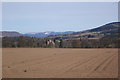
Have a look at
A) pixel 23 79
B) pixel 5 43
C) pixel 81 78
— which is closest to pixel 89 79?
pixel 81 78

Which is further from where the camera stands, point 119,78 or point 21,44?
point 21,44

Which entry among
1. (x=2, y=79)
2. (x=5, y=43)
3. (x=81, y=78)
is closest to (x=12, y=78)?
(x=2, y=79)

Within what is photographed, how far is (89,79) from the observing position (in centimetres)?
1336

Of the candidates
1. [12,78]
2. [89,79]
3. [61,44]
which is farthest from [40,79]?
[61,44]

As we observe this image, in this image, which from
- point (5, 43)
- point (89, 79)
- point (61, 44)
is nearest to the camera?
point (89, 79)

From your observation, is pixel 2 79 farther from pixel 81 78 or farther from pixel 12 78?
pixel 81 78

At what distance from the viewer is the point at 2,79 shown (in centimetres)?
1341

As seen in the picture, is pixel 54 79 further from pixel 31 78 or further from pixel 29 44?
pixel 29 44

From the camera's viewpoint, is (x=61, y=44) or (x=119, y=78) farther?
(x=61, y=44)

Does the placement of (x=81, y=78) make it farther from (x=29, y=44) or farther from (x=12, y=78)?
(x=29, y=44)

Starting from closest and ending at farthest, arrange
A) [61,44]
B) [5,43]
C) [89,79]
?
[89,79] → [5,43] → [61,44]

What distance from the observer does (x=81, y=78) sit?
44.9ft

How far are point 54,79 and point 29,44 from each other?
290ft

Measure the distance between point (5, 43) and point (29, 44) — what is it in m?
9.87
